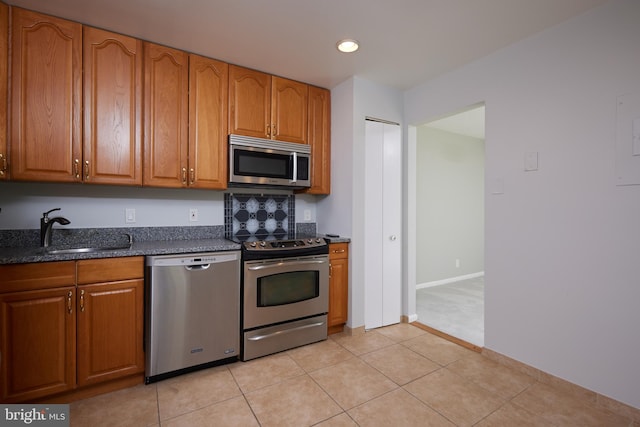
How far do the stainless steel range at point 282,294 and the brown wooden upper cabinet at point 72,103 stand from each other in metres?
1.11

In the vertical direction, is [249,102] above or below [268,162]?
above

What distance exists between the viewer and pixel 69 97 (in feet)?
6.39

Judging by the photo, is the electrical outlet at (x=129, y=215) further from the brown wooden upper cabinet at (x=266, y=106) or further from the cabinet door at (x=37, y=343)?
the brown wooden upper cabinet at (x=266, y=106)

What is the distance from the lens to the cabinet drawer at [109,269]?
179cm

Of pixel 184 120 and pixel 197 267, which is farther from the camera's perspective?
pixel 184 120

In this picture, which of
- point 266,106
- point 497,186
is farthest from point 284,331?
point 497,186

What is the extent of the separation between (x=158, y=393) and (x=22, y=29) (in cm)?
240

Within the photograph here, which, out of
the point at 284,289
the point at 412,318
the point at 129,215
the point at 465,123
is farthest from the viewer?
the point at 465,123

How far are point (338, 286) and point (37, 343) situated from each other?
6.87 feet

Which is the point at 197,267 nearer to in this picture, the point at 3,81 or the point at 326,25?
the point at 3,81

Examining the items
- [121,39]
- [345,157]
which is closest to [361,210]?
[345,157]

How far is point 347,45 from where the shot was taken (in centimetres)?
223

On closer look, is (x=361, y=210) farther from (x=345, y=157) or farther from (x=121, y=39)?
(x=121, y=39)
